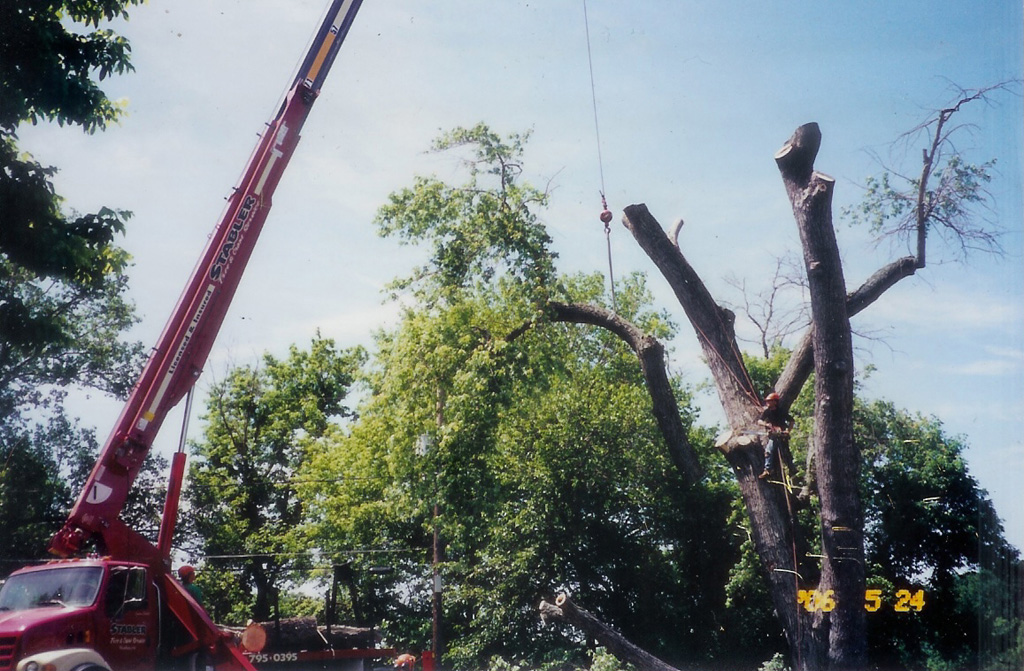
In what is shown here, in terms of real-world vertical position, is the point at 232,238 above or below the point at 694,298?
below

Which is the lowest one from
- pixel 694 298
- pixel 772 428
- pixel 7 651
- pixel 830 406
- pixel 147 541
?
pixel 7 651

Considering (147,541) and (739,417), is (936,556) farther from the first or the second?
(147,541)

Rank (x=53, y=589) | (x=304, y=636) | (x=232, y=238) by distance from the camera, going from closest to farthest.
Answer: (x=53, y=589), (x=232, y=238), (x=304, y=636)

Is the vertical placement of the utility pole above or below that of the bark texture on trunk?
below

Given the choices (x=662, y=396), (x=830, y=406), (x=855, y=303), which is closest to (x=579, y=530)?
(x=662, y=396)

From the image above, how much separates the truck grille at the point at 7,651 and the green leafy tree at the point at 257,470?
2618 cm

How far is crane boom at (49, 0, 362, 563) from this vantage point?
27.8ft

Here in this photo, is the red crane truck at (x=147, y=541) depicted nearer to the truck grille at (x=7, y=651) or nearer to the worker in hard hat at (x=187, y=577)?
the truck grille at (x=7, y=651)

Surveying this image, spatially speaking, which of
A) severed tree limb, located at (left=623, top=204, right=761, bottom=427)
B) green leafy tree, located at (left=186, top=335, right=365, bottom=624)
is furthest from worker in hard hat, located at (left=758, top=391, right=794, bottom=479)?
green leafy tree, located at (left=186, top=335, right=365, bottom=624)

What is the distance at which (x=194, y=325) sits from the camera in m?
9.10

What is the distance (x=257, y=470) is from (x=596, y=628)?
27.8 m

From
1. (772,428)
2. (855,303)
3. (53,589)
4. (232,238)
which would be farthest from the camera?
(855,303)

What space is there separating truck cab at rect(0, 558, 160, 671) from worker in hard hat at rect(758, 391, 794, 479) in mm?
7305

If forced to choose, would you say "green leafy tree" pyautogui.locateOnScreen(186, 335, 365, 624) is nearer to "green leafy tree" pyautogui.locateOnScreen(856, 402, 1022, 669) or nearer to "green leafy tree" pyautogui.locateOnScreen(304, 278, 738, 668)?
"green leafy tree" pyautogui.locateOnScreen(304, 278, 738, 668)
